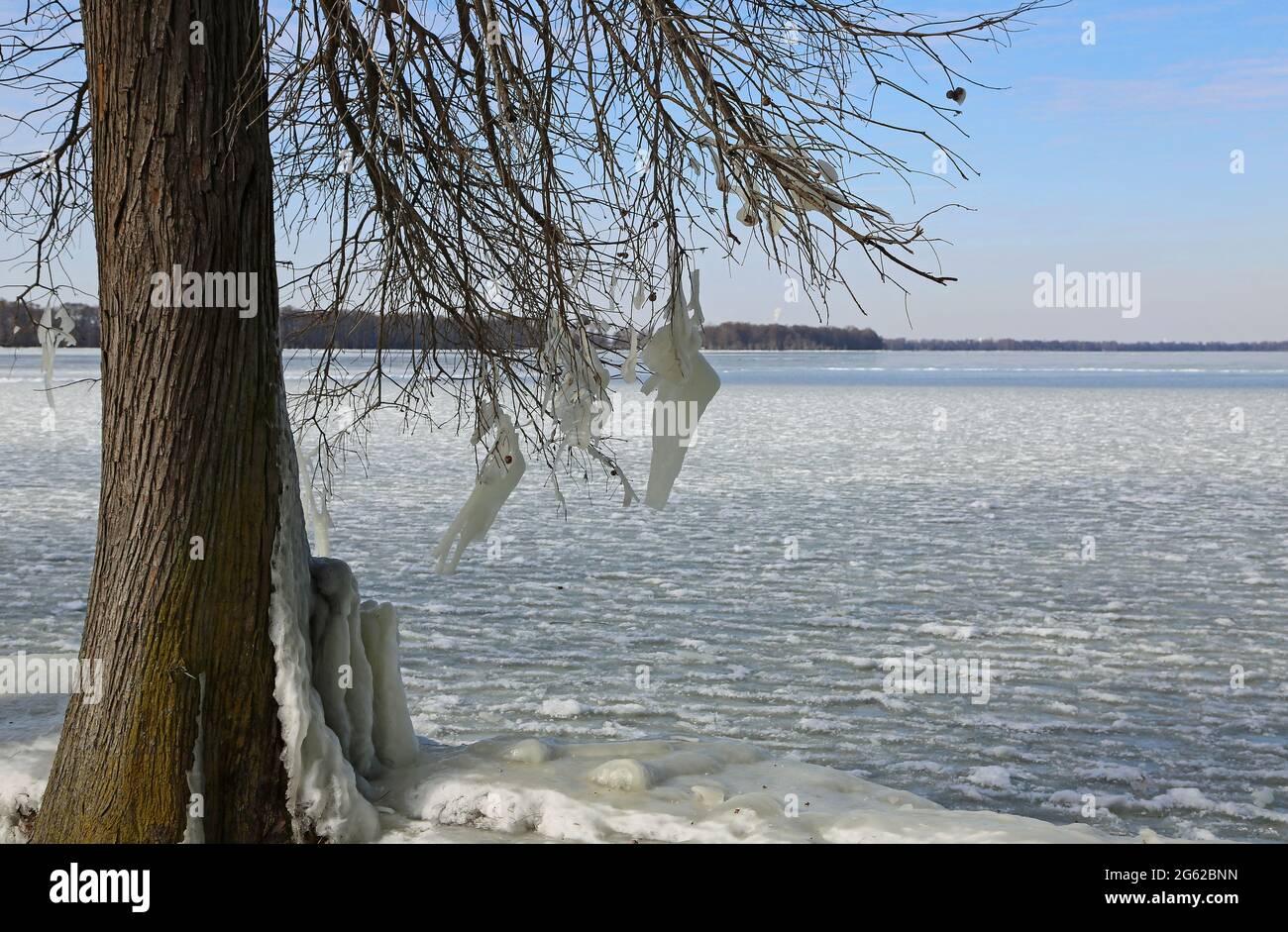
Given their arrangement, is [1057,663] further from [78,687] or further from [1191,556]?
[78,687]

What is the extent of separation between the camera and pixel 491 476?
5.85 metres

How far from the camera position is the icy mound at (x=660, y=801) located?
4.47 m

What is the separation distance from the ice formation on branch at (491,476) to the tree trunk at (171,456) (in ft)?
4.68

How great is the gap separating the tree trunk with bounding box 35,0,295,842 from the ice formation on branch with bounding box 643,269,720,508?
1.67 metres

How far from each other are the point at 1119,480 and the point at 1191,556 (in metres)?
5.99

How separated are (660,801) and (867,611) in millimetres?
5007
